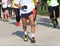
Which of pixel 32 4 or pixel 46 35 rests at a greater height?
pixel 32 4

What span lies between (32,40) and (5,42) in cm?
94

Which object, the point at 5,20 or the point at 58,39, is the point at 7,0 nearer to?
the point at 5,20

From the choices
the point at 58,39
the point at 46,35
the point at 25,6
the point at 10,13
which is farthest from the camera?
the point at 10,13

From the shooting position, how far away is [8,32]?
41.8ft

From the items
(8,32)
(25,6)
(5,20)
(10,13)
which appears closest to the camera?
(25,6)

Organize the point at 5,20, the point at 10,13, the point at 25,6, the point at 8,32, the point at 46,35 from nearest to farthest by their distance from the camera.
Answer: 1. the point at 25,6
2. the point at 46,35
3. the point at 8,32
4. the point at 5,20
5. the point at 10,13

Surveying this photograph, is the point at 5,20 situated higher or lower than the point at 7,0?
lower

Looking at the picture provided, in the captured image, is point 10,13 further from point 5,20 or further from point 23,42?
point 23,42

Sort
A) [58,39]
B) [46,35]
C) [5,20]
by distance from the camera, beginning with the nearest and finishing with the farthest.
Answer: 1. [58,39]
2. [46,35]
3. [5,20]

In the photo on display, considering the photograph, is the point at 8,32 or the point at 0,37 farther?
the point at 8,32

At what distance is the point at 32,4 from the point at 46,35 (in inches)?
74.1

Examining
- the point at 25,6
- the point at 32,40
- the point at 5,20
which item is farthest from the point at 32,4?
the point at 5,20

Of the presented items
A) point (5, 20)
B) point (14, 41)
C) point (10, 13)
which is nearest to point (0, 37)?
point (14, 41)

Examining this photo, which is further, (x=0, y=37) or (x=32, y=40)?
(x=0, y=37)
